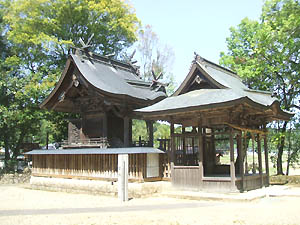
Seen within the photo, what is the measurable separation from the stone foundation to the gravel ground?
1362 mm

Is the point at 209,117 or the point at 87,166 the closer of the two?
the point at 209,117

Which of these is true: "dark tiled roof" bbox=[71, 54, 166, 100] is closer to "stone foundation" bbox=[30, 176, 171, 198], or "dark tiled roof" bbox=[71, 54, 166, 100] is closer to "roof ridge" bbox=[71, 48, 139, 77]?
"roof ridge" bbox=[71, 48, 139, 77]

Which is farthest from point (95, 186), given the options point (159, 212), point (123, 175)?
point (159, 212)

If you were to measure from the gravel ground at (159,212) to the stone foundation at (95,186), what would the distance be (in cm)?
136

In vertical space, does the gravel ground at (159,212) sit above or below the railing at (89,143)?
below

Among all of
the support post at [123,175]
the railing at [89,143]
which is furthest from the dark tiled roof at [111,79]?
the support post at [123,175]

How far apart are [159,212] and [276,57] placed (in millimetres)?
15585

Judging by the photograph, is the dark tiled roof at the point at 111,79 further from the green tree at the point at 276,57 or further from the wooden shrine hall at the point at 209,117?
the green tree at the point at 276,57

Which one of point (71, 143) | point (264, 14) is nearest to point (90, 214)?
point (71, 143)

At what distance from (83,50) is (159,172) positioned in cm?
937

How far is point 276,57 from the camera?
21141mm

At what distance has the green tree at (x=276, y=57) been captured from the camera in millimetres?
20316

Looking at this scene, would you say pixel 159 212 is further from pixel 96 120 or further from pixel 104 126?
pixel 96 120

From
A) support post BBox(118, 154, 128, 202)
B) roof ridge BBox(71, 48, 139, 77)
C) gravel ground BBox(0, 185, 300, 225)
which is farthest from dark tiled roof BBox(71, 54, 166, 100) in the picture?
gravel ground BBox(0, 185, 300, 225)
